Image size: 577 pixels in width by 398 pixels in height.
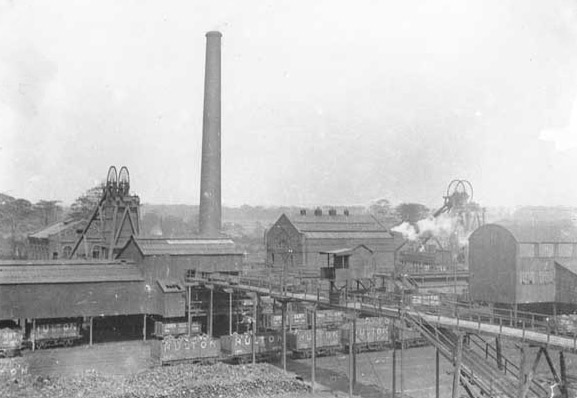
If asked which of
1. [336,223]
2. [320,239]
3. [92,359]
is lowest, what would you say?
[92,359]

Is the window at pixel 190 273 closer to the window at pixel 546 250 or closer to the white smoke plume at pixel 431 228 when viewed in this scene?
the window at pixel 546 250

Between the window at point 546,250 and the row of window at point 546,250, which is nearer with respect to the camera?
the row of window at point 546,250

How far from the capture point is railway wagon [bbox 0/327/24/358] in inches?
1213

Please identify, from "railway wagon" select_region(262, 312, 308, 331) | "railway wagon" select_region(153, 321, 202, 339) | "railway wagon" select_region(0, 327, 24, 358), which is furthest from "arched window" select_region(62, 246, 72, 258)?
"railway wagon" select_region(0, 327, 24, 358)

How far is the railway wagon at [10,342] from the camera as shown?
3081 cm

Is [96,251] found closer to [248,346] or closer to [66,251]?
[66,251]

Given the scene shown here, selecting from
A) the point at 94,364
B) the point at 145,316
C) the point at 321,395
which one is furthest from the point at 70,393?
the point at 145,316

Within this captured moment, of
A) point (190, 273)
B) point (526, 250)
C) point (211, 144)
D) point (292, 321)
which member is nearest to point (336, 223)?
point (211, 144)

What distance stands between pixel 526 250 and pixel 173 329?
19.3 metres

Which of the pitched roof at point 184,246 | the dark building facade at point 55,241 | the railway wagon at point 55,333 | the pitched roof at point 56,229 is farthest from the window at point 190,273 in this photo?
the pitched roof at point 56,229

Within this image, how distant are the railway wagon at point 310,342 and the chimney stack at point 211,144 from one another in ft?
46.1

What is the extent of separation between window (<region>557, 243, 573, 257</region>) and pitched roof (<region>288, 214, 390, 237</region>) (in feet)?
85.1

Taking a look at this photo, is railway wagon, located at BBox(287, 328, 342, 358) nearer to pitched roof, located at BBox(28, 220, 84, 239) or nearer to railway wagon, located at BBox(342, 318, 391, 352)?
railway wagon, located at BBox(342, 318, 391, 352)

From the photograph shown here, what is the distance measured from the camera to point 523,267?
32.7 m
